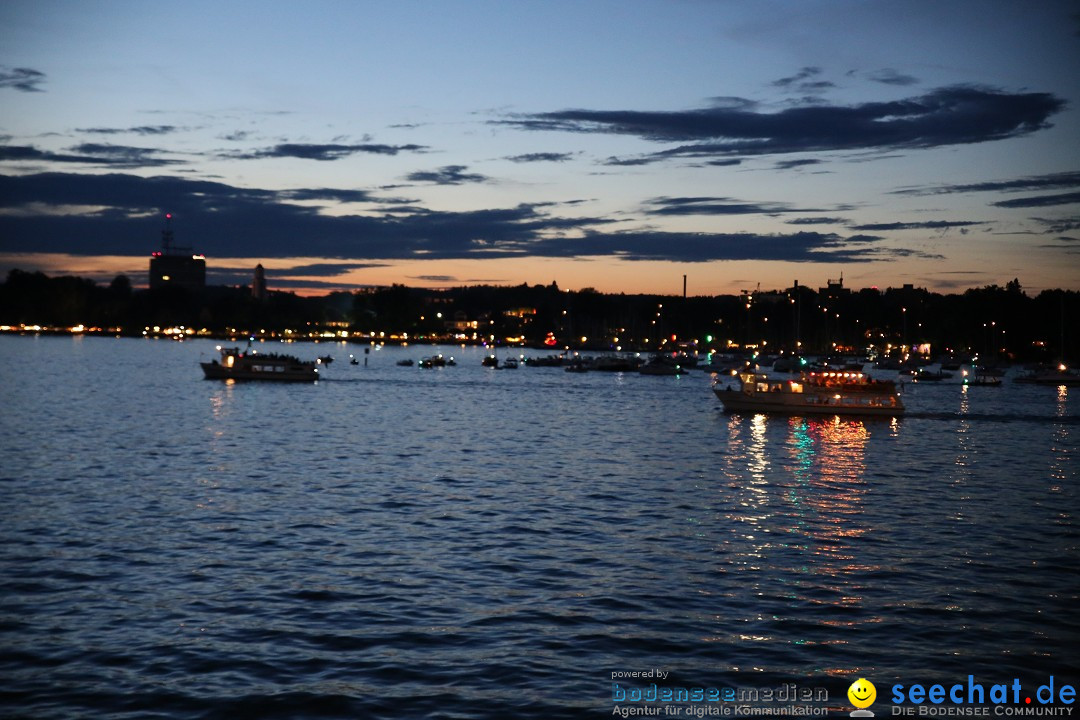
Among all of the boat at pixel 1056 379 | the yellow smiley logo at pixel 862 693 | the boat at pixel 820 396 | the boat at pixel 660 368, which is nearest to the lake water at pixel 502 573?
the yellow smiley logo at pixel 862 693

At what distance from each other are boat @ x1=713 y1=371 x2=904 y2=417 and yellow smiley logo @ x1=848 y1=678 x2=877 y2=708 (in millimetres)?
74429

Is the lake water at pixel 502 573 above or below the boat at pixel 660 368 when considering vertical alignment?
below

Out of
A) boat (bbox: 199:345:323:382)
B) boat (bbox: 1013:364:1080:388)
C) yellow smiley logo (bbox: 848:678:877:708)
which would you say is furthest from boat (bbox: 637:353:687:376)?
yellow smiley logo (bbox: 848:678:877:708)

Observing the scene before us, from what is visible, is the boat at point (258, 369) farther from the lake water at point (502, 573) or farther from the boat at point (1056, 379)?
the boat at point (1056, 379)

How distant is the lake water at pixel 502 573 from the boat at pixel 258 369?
7355 cm

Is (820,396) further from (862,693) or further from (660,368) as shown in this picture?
(660,368)

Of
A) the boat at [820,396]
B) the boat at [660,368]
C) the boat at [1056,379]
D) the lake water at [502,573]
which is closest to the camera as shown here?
the lake water at [502,573]

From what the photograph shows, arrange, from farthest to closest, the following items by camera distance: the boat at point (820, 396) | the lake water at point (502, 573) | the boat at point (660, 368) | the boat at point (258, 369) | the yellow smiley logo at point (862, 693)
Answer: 1. the boat at point (660, 368)
2. the boat at point (258, 369)
3. the boat at point (820, 396)
4. the lake water at point (502, 573)
5. the yellow smiley logo at point (862, 693)

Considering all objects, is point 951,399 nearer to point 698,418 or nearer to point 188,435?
point 698,418

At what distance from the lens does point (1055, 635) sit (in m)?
21.9

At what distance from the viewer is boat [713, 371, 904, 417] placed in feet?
298

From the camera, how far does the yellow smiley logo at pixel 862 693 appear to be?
1797 cm

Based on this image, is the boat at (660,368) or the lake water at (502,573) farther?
the boat at (660,368)

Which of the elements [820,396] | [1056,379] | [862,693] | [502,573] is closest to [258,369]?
[820,396]
